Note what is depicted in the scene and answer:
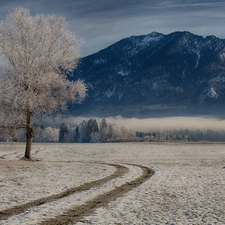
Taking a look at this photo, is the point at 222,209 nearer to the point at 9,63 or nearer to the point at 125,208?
the point at 125,208

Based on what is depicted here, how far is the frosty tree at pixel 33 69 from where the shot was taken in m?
39.2

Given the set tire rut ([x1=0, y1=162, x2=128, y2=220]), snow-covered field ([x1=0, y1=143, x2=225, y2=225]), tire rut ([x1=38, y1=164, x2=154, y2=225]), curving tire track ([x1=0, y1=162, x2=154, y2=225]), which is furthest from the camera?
tire rut ([x1=0, y1=162, x2=128, y2=220])

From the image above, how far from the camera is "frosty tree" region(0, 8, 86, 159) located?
129 feet

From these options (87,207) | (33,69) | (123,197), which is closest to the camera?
(87,207)

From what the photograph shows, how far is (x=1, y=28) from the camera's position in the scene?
134 feet

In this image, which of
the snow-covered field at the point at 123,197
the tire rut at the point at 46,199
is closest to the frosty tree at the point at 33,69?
the snow-covered field at the point at 123,197

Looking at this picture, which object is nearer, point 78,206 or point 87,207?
point 87,207

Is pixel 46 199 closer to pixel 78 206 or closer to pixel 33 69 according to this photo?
pixel 78 206

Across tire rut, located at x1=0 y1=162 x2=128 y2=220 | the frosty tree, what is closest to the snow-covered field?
tire rut, located at x1=0 y1=162 x2=128 y2=220

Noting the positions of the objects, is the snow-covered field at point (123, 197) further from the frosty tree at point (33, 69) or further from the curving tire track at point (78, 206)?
the frosty tree at point (33, 69)

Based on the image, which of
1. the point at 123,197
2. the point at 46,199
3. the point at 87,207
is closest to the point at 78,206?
the point at 87,207

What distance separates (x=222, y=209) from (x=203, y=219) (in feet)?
7.61

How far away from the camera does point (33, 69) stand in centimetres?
3988

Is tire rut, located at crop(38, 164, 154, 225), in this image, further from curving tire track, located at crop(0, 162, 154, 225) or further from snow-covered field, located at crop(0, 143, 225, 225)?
snow-covered field, located at crop(0, 143, 225, 225)
